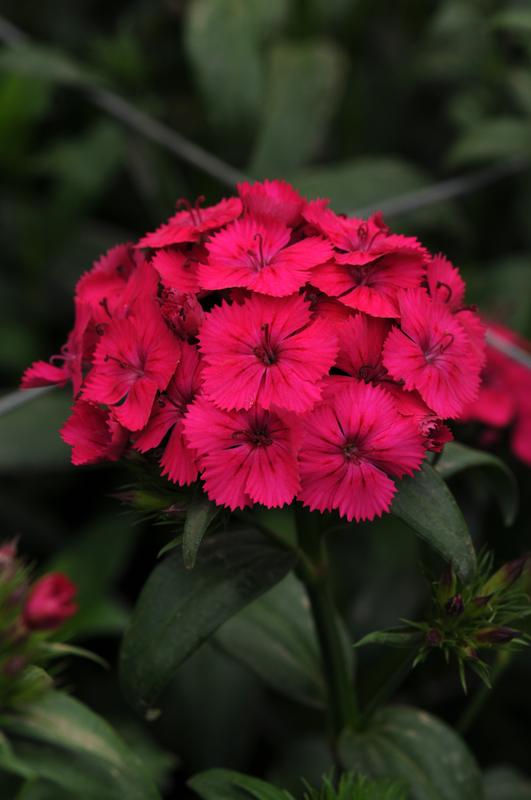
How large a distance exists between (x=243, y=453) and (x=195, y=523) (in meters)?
0.07

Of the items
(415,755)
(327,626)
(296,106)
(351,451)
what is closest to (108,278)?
(351,451)

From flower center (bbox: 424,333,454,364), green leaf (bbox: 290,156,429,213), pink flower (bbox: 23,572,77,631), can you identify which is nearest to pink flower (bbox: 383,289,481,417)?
Result: flower center (bbox: 424,333,454,364)

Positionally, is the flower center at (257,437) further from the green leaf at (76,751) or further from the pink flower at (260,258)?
the green leaf at (76,751)

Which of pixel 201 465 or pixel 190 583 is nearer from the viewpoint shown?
pixel 201 465

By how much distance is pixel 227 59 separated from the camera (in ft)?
6.33

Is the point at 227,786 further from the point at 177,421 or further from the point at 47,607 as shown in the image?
the point at 177,421

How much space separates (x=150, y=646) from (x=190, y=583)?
7 cm

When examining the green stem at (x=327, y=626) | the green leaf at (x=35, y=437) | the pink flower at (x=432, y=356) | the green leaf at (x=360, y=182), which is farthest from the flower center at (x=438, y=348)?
the green leaf at (x=35, y=437)

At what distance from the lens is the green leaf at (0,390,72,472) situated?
172cm

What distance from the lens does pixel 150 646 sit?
99 centimetres

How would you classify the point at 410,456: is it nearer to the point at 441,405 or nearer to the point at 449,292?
the point at 441,405

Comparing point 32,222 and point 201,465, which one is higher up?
point 32,222

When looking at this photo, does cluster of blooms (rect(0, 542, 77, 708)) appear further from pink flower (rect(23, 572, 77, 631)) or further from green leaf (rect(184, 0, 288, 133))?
→ green leaf (rect(184, 0, 288, 133))

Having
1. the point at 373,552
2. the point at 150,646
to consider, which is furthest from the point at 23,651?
the point at 373,552
